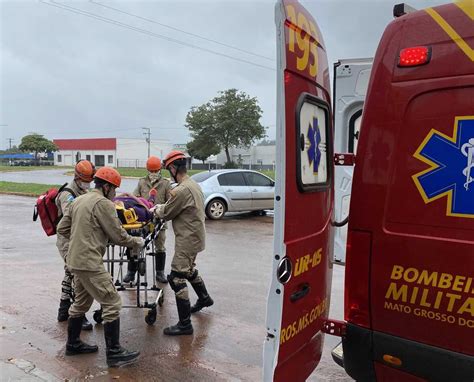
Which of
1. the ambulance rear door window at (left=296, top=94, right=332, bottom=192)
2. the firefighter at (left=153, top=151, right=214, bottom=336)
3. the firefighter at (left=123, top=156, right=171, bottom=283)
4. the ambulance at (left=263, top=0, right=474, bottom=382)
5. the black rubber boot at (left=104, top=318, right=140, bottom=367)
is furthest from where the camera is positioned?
the firefighter at (left=123, top=156, right=171, bottom=283)

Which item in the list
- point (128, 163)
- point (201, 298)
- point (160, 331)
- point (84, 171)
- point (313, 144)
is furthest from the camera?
point (128, 163)

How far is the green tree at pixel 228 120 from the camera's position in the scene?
5709cm

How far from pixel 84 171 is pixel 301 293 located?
3.46m

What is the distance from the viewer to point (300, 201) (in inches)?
97.5

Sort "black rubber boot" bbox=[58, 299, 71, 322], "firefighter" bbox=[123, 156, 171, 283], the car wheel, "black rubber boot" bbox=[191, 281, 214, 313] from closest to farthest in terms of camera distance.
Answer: "black rubber boot" bbox=[58, 299, 71, 322], "black rubber boot" bbox=[191, 281, 214, 313], "firefighter" bbox=[123, 156, 171, 283], the car wheel

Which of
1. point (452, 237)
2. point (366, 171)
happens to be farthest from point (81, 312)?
point (452, 237)

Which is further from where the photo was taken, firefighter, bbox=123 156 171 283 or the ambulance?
firefighter, bbox=123 156 171 283

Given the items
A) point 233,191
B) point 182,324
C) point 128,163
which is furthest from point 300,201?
point 128,163

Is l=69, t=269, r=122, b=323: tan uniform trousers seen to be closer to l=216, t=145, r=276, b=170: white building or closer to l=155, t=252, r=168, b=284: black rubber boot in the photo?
l=155, t=252, r=168, b=284: black rubber boot

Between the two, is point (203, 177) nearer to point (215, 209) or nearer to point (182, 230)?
point (215, 209)

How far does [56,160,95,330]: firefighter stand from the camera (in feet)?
17.0

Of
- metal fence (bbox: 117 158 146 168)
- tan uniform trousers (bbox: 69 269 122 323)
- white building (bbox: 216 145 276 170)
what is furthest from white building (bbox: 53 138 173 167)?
tan uniform trousers (bbox: 69 269 122 323)

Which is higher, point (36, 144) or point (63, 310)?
point (36, 144)

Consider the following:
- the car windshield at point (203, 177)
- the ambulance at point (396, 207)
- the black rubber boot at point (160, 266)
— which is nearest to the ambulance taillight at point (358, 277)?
the ambulance at point (396, 207)
